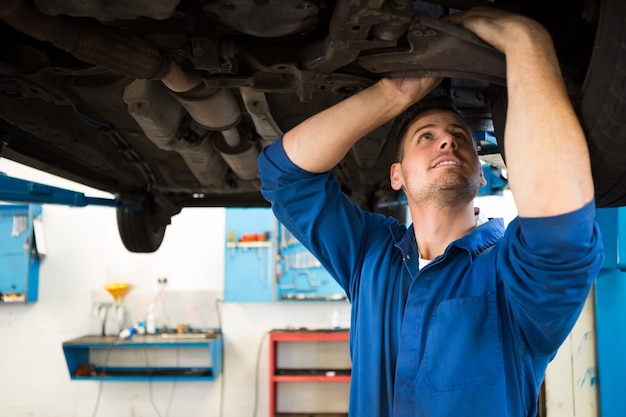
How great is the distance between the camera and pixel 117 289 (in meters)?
3.96

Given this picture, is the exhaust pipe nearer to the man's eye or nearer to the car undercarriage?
the car undercarriage

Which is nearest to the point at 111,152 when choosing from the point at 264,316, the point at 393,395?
the point at 393,395

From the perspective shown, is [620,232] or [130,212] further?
[130,212]

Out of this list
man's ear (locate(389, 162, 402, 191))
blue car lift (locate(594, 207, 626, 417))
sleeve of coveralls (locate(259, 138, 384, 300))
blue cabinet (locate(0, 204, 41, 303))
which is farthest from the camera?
blue cabinet (locate(0, 204, 41, 303))

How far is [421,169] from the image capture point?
1.10 metres

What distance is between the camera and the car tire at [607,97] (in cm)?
71

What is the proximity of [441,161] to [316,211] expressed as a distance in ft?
1.00

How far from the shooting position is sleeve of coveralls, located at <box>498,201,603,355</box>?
70 cm

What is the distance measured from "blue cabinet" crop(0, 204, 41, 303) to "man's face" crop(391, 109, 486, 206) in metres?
3.76

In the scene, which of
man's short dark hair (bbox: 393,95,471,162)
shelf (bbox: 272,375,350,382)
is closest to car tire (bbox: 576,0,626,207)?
man's short dark hair (bbox: 393,95,471,162)

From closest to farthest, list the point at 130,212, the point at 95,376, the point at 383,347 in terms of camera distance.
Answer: the point at 383,347
the point at 130,212
the point at 95,376

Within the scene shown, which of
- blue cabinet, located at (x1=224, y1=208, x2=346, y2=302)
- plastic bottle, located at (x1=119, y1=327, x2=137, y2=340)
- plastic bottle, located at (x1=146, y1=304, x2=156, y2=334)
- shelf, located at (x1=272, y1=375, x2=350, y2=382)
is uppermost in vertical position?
blue cabinet, located at (x1=224, y1=208, x2=346, y2=302)

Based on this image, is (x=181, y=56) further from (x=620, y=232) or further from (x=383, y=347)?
(x=620, y=232)

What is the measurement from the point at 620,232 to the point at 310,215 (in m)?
1.42
